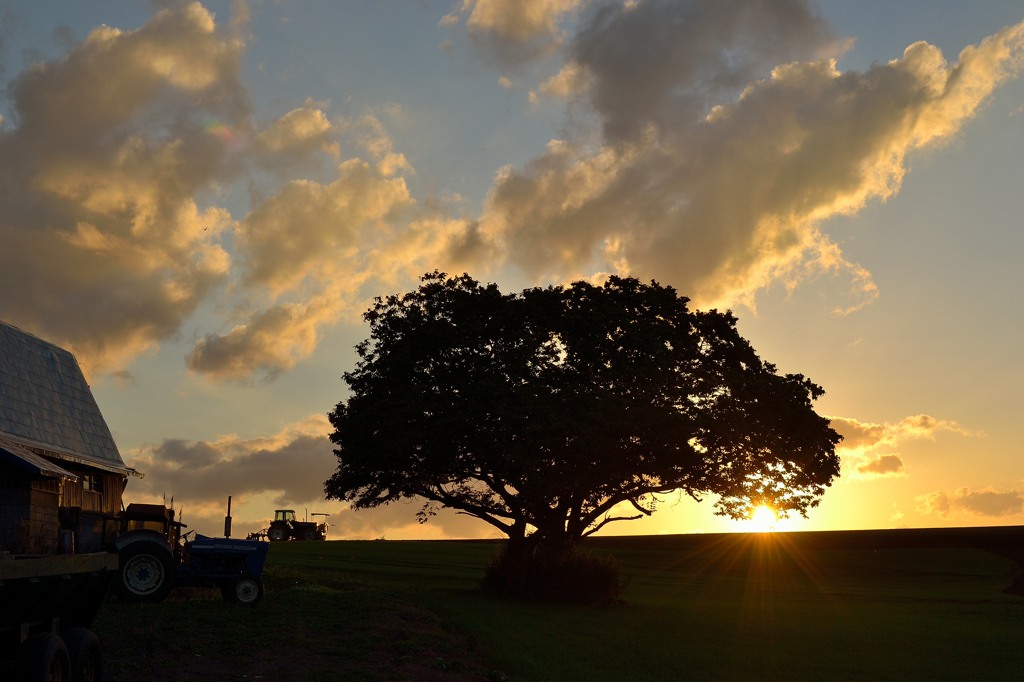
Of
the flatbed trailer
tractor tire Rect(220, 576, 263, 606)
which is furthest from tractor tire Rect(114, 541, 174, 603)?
the flatbed trailer

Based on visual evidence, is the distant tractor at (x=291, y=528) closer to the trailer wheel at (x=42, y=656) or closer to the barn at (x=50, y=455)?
the barn at (x=50, y=455)

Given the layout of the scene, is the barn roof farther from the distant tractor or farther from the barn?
the distant tractor

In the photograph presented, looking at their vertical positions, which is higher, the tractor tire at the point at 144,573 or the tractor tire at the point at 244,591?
the tractor tire at the point at 144,573

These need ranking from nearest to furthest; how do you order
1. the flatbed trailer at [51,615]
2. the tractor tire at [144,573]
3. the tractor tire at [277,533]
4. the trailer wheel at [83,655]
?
the flatbed trailer at [51,615], the trailer wheel at [83,655], the tractor tire at [144,573], the tractor tire at [277,533]

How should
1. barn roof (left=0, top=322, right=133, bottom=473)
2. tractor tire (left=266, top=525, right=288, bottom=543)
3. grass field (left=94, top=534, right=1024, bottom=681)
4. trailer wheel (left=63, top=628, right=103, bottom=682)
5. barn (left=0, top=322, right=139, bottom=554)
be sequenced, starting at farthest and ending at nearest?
tractor tire (left=266, top=525, right=288, bottom=543), barn roof (left=0, top=322, right=133, bottom=473), barn (left=0, top=322, right=139, bottom=554), grass field (left=94, top=534, right=1024, bottom=681), trailer wheel (left=63, top=628, right=103, bottom=682)

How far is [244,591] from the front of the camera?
2580 cm

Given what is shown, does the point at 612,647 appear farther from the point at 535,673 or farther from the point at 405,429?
the point at 405,429

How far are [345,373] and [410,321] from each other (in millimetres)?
3591

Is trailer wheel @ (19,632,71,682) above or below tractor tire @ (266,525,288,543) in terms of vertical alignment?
below

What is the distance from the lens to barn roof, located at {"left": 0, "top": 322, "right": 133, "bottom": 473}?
35938 millimetres

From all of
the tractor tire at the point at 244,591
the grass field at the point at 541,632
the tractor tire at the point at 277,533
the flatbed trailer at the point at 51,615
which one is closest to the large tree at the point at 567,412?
the grass field at the point at 541,632

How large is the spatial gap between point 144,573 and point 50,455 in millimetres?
14173

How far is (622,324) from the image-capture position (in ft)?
130

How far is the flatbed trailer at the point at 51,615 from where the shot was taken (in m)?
11.4
